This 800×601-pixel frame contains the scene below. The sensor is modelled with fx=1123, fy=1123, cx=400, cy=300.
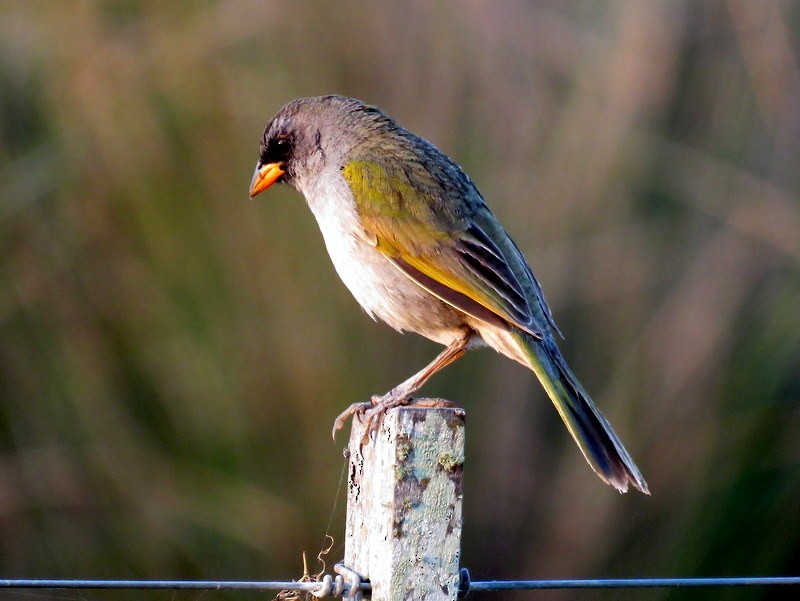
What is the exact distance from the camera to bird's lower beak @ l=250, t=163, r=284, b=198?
17.4 ft

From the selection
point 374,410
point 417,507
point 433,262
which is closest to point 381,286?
point 433,262

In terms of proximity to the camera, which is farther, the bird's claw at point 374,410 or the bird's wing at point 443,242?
the bird's wing at point 443,242

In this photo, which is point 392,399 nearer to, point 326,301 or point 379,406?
point 379,406

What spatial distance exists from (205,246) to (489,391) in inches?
65.2

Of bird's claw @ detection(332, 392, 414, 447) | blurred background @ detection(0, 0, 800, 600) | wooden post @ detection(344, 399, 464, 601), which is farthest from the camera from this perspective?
blurred background @ detection(0, 0, 800, 600)

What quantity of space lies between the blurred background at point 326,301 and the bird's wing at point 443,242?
1263mm

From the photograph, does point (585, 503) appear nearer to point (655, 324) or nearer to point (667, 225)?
point (655, 324)

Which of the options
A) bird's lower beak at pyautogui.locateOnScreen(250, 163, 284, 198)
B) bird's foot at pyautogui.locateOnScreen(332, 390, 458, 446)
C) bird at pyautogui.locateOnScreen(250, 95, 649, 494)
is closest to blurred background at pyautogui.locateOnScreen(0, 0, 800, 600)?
bird's lower beak at pyautogui.locateOnScreen(250, 163, 284, 198)

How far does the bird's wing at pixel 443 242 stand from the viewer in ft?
14.0

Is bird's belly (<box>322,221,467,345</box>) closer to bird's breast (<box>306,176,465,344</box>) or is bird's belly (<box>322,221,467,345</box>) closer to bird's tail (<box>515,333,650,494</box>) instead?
bird's breast (<box>306,176,465,344</box>)

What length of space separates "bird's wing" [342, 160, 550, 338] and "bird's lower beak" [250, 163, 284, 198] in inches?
28.0

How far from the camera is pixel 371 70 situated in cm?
612

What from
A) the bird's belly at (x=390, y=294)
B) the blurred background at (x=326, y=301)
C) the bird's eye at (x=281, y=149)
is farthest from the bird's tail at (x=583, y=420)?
the bird's eye at (x=281, y=149)

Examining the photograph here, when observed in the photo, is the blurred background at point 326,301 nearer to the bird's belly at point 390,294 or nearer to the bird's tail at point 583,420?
the bird's belly at point 390,294
